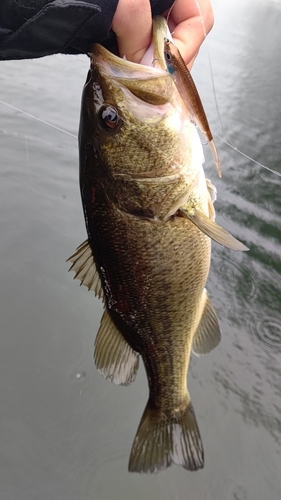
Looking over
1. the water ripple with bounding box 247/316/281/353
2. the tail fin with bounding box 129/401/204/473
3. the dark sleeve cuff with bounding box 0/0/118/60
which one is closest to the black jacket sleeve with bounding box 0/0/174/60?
the dark sleeve cuff with bounding box 0/0/118/60

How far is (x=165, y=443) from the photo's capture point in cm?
149

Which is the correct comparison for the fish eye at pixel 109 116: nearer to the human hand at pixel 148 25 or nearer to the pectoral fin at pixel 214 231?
the human hand at pixel 148 25

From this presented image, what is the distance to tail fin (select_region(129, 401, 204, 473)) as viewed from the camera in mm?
1457

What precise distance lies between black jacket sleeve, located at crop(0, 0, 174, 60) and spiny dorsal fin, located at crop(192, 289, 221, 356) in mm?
892

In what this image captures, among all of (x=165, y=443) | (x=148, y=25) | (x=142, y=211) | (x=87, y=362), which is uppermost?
(x=148, y=25)

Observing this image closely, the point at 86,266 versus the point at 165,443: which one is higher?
the point at 86,266

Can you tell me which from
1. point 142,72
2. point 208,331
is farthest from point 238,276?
point 142,72

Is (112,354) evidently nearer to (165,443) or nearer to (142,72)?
(165,443)

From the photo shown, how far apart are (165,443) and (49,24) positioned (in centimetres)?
129

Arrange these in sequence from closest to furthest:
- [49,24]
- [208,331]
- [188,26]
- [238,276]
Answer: [49,24]
[188,26]
[208,331]
[238,276]

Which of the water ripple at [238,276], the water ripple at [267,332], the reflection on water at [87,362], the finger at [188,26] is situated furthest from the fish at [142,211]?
the water ripple at [238,276]

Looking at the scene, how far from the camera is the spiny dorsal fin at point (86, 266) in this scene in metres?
1.30

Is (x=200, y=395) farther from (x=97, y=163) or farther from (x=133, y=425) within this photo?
(x=97, y=163)

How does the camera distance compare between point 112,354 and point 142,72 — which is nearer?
point 142,72
